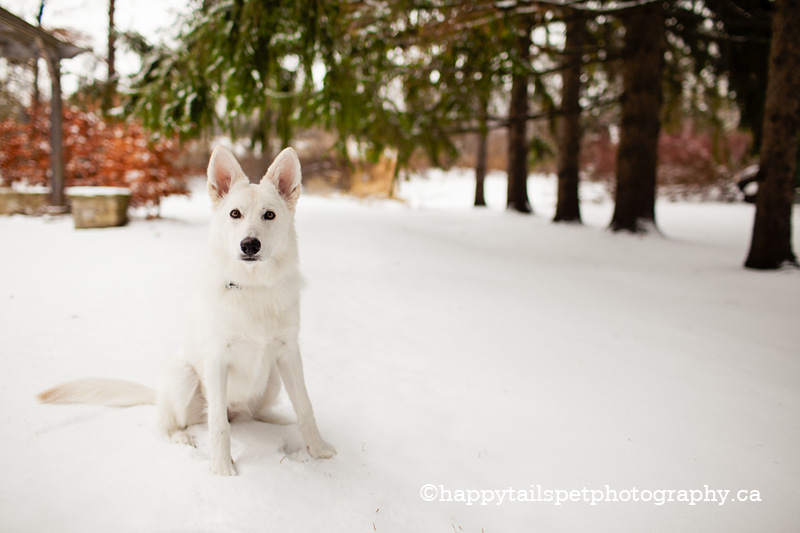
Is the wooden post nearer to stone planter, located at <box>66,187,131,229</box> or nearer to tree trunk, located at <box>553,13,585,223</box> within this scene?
stone planter, located at <box>66,187,131,229</box>

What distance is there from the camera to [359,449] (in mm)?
2439

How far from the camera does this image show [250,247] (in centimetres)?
192

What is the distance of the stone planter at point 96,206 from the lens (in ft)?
23.9

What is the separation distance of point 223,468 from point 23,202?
386 inches

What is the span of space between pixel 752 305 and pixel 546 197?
15.9m

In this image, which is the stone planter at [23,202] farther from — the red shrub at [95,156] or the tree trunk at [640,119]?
the tree trunk at [640,119]

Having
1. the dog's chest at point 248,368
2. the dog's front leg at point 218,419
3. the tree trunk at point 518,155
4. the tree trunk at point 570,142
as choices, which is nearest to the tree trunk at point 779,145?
the tree trunk at point 570,142

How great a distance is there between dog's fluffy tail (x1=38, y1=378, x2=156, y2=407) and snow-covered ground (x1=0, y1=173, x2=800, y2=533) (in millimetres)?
70

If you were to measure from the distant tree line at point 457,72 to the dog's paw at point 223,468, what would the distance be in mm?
4327

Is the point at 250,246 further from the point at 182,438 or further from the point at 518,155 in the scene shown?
the point at 518,155

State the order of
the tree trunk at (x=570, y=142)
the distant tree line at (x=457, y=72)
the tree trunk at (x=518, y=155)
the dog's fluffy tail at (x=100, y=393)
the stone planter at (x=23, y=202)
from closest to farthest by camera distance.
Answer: the dog's fluffy tail at (x=100, y=393), the distant tree line at (x=457, y=72), the stone planter at (x=23, y=202), the tree trunk at (x=570, y=142), the tree trunk at (x=518, y=155)

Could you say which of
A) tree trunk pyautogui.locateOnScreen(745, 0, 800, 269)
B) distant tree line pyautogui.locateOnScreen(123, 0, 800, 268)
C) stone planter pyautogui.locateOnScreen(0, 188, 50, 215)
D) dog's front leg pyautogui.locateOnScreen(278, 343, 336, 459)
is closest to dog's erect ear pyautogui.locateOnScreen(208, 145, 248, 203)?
dog's front leg pyautogui.locateOnScreen(278, 343, 336, 459)

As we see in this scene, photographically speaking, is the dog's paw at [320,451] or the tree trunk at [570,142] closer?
the dog's paw at [320,451]

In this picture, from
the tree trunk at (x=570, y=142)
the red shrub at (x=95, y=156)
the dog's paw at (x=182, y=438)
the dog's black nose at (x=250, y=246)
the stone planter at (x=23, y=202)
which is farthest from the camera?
the tree trunk at (x=570, y=142)
